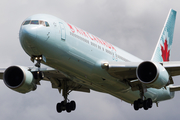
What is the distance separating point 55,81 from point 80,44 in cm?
730

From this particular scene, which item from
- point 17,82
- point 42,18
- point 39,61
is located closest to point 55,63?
point 39,61

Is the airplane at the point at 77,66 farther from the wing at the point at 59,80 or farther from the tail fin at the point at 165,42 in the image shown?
the tail fin at the point at 165,42

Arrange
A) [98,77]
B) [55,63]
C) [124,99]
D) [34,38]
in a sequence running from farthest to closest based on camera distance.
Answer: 1. [124,99]
2. [98,77]
3. [55,63]
4. [34,38]

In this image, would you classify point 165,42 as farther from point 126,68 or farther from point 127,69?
point 126,68

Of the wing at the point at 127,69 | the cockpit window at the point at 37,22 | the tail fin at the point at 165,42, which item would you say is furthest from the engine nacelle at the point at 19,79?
the tail fin at the point at 165,42

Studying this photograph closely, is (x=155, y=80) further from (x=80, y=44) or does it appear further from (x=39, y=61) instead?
(x=39, y=61)

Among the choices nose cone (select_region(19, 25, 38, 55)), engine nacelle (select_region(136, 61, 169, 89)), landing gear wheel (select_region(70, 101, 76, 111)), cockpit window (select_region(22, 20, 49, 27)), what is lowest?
landing gear wheel (select_region(70, 101, 76, 111))

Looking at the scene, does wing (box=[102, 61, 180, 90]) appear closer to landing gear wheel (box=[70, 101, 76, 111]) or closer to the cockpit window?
the cockpit window

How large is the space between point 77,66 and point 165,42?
18630 mm

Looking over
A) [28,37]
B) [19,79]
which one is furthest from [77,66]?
[19,79]

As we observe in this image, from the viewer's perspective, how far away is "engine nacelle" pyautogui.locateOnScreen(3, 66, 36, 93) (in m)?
28.4

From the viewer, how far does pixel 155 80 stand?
2719cm

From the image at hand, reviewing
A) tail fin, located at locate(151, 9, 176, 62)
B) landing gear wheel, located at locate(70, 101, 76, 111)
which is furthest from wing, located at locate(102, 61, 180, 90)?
tail fin, located at locate(151, 9, 176, 62)

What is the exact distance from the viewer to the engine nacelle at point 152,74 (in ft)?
89.1
